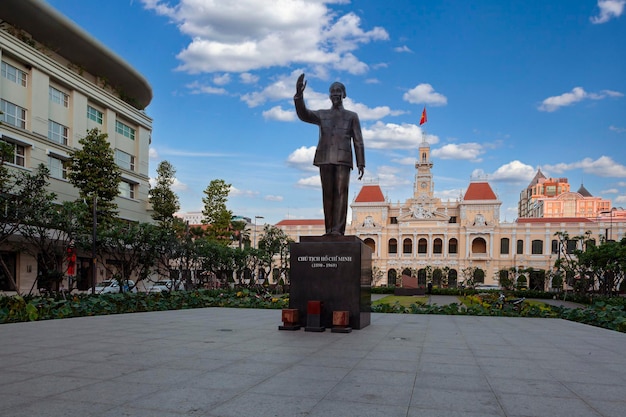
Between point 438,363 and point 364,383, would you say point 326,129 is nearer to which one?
point 438,363

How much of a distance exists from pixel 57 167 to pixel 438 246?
209 ft

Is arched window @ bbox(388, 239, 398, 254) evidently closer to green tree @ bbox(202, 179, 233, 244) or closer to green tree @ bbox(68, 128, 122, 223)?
green tree @ bbox(202, 179, 233, 244)

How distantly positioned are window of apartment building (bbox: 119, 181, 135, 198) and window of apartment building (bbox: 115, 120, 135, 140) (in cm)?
424

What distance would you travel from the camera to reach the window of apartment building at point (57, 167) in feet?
117

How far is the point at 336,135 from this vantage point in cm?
1142

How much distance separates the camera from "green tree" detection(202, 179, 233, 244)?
4919cm

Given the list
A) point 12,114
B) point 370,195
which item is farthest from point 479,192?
point 12,114

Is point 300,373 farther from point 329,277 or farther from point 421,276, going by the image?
point 421,276

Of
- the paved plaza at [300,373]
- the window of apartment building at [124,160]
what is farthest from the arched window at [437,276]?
the paved plaza at [300,373]

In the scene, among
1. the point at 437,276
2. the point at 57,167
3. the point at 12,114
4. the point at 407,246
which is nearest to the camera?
the point at 12,114

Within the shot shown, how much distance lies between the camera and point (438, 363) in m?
7.03

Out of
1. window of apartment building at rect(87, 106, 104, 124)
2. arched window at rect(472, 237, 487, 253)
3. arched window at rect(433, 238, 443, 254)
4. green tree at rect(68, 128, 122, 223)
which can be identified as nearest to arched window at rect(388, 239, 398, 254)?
arched window at rect(433, 238, 443, 254)

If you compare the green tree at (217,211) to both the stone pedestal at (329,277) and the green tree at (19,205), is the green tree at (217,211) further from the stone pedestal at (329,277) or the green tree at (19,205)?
the stone pedestal at (329,277)

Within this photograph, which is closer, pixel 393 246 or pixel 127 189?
pixel 127 189
